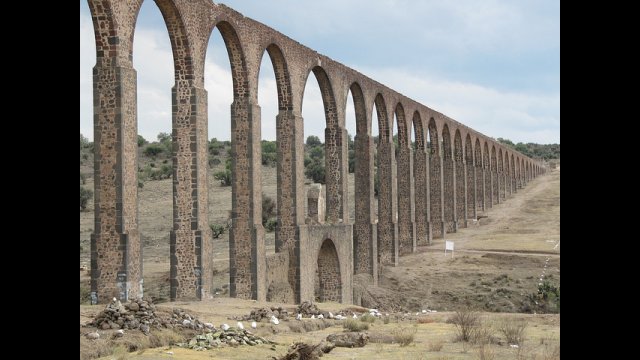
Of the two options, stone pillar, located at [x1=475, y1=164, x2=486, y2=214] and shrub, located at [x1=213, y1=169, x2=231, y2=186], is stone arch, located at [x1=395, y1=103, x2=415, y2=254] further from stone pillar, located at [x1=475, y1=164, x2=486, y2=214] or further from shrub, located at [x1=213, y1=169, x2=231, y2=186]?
stone pillar, located at [x1=475, y1=164, x2=486, y2=214]

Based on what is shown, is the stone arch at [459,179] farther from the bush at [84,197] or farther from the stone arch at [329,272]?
the stone arch at [329,272]

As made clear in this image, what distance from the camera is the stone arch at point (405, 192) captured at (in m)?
38.6

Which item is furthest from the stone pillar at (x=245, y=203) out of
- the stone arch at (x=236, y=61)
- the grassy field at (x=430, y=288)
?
the grassy field at (x=430, y=288)

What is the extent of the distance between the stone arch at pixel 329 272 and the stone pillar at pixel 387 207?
329 inches

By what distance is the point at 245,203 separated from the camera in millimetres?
21391

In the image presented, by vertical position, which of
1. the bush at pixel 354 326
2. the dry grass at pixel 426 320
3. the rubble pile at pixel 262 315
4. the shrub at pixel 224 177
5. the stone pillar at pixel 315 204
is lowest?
the dry grass at pixel 426 320

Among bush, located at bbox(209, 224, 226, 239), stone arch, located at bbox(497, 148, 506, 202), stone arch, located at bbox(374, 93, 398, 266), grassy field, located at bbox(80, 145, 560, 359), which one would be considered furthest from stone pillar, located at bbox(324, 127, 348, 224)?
stone arch, located at bbox(497, 148, 506, 202)

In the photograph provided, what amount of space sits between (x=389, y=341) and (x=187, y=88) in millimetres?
8947

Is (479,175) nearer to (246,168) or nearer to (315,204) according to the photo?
(315,204)

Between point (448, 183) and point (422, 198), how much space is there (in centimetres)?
726

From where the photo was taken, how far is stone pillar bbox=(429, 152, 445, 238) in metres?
44.9

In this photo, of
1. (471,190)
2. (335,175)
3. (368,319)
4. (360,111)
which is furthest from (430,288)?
(471,190)

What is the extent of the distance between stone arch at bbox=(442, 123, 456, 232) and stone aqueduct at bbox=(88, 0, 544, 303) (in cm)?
932
